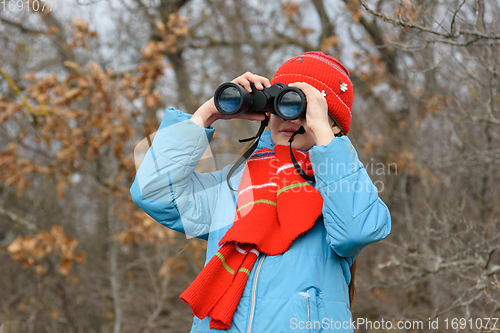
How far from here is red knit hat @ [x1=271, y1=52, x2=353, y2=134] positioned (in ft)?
5.57

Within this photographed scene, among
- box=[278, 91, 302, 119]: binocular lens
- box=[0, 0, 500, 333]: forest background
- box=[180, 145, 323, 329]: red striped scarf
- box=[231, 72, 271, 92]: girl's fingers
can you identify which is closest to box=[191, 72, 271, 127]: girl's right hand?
box=[231, 72, 271, 92]: girl's fingers

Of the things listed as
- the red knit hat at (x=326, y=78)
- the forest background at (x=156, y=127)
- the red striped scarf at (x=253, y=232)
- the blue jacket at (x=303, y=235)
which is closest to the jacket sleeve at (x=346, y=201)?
the blue jacket at (x=303, y=235)

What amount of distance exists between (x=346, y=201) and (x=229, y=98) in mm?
564

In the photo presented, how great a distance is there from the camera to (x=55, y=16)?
5.16 metres

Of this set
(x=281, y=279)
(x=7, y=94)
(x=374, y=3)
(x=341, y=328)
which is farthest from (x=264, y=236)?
(x=7, y=94)

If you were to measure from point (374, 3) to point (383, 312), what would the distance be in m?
2.91

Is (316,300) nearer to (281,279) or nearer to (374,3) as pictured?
(281,279)

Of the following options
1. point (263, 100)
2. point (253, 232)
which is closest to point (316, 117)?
point (263, 100)

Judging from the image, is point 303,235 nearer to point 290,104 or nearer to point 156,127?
point 290,104

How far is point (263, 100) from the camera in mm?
1621

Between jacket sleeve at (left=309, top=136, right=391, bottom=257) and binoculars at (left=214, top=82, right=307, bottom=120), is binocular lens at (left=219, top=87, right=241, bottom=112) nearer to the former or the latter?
binoculars at (left=214, top=82, right=307, bottom=120)

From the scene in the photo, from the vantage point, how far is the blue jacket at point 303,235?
1364mm

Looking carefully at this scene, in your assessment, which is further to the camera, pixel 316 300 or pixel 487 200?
pixel 487 200

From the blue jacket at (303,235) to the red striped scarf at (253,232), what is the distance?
0.04 meters
